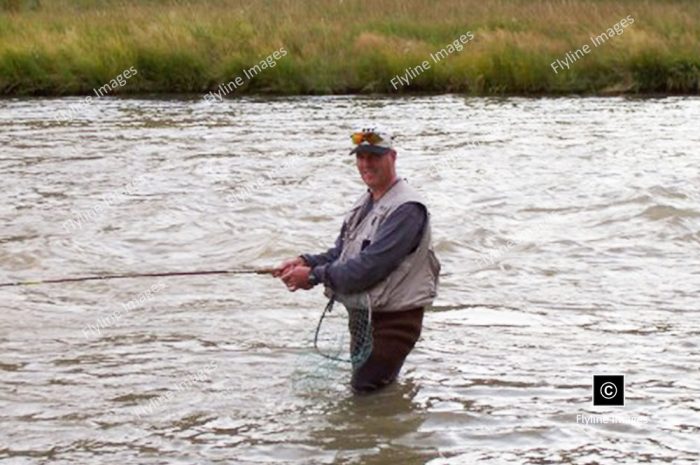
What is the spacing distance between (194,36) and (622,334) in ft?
62.2

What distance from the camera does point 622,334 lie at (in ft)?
33.0

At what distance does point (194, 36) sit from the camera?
1095 inches

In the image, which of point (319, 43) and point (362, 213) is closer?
point (362, 213)

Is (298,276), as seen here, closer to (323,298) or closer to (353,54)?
(323,298)

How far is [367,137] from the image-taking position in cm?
791

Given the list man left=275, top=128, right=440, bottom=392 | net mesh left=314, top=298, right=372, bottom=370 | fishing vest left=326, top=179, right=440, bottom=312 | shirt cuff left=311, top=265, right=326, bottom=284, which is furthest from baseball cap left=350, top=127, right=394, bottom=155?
net mesh left=314, top=298, right=372, bottom=370

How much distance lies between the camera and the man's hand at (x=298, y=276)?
804 centimetres

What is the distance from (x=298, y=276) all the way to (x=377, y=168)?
0.74 meters

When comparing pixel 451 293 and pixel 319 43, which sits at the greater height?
pixel 319 43

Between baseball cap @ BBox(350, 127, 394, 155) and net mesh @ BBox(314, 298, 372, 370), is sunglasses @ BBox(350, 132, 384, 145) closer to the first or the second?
baseball cap @ BBox(350, 127, 394, 155)

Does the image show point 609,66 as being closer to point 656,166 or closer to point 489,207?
point 656,166

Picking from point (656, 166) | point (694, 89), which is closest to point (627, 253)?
point (656, 166)

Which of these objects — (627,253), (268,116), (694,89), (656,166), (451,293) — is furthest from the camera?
(694,89)

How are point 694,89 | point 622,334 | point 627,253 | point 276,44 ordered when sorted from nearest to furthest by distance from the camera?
1. point 622,334
2. point 627,253
3. point 694,89
4. point 276,44
